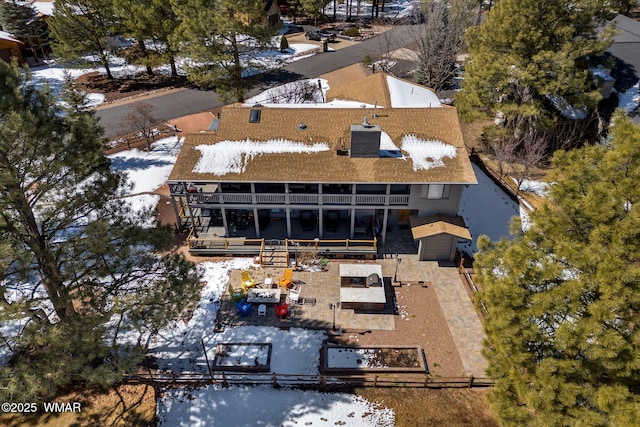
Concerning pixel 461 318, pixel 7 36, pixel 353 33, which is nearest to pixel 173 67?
pixel 7 36

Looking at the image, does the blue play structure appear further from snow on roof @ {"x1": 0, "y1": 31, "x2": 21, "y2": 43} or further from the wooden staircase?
snow on roof @ {"x1": 0, "y1": 31, "x2": 21, "y2": 43}

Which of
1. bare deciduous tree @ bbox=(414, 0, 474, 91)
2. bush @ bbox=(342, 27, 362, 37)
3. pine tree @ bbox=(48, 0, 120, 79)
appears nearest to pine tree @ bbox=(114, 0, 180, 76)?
pine tree @ bbox=(48, 0, 120, 79)

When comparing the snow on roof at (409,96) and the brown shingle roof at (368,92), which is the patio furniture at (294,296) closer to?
the brown shingle roof at (368,92)

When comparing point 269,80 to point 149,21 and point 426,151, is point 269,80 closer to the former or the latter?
point 149,21

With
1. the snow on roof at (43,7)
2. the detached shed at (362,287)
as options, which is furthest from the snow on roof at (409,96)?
the snow on roof at (43,7)

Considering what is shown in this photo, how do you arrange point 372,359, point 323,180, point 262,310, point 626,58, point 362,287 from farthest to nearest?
point 626,58 < point 323,180 < point 362,287 < point 262,310 < point 372,359

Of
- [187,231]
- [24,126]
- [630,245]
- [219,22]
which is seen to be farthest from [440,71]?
[24,126]

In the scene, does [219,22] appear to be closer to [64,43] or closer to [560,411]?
[64,43]
